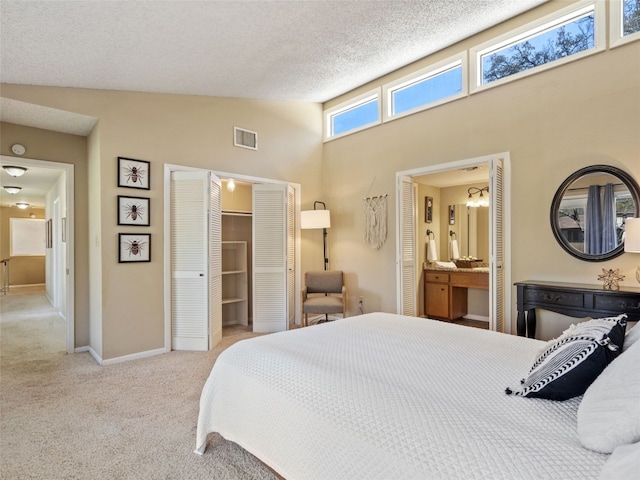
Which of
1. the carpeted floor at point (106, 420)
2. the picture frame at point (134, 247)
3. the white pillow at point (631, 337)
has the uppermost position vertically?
the picture frame at point (134, 247)

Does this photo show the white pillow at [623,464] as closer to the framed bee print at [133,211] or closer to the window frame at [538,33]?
the window frame at [538,33]

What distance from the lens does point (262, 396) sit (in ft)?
5.34

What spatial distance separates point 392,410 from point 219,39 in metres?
3.15

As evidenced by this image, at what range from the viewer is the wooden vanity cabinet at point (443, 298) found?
520 cm

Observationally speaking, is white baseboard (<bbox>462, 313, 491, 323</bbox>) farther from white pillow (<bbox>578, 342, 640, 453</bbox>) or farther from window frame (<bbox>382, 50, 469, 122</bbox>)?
white pillow (<bbox>578, 342, 640, 453</bbox>)

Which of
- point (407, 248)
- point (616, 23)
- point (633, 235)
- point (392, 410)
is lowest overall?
point (392, 410)

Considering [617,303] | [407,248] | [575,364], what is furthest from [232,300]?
[575,364]

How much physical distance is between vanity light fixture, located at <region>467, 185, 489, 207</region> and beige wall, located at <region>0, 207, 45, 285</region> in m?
11.6

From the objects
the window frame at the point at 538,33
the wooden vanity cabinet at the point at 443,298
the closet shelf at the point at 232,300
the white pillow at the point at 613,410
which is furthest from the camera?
the wooden vanity cabinet at the point at 443,298

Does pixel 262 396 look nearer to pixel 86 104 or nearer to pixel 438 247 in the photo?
pixel 86 104

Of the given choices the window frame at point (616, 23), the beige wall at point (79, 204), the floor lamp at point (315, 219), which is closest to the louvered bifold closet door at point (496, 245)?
the window frame at point (616, 23)

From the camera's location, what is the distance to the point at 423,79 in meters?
4.41

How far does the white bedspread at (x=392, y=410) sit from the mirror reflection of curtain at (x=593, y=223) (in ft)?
5.37

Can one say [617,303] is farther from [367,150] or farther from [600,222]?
[367,150]
